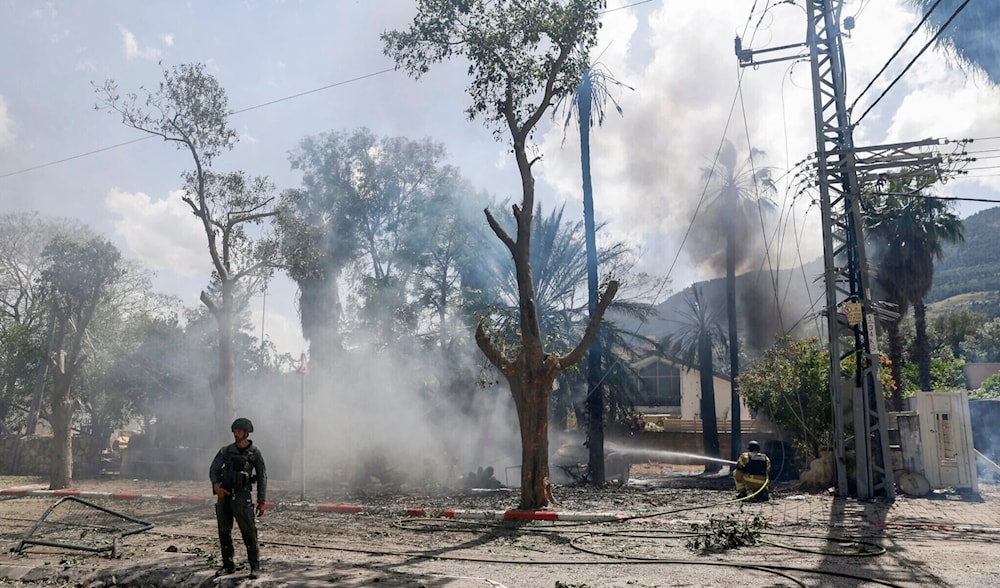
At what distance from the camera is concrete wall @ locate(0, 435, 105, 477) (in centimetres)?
3114

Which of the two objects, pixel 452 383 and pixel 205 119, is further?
pixel 452 383

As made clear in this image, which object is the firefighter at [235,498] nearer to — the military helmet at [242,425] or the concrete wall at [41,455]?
the military helmet at [242,425]

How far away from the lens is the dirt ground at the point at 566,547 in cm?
822

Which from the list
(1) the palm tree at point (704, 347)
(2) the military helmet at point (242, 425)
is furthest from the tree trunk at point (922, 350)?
(2) the military helmet at point (242, 425)

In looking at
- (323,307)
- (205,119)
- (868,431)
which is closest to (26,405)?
(323,307)

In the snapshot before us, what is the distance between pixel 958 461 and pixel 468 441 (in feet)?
61.4

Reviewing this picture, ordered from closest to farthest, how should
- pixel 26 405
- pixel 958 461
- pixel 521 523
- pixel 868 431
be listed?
pixel 521 523 < pixel 868 431 < pixel 958 461 < pixel 26 405

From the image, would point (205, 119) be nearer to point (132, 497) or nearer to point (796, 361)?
point (132, 497)

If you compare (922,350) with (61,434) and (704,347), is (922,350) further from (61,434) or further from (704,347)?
(61,434)

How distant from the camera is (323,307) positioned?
42500 millimetres

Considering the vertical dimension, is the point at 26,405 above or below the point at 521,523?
above

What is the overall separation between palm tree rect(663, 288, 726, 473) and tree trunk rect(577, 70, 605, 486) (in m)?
12.3

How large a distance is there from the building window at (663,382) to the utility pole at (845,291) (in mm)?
33014

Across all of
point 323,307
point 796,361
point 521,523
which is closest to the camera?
point 521,523
